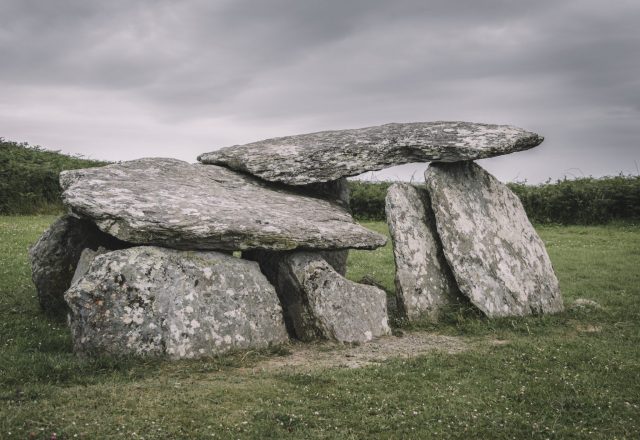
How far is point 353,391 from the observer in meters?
8.38

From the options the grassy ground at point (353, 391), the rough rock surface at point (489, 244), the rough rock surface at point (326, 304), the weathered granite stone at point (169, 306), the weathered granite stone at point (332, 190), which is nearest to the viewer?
the grassy ground at point (353, 391)

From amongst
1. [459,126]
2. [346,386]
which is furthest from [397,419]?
[459,126]

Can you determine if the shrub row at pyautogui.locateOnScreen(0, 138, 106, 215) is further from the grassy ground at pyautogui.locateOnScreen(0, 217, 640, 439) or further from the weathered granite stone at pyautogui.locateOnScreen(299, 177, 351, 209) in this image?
the weathered granite stone at pyautogui.locateOnScreen(299, 177, 351, 209)

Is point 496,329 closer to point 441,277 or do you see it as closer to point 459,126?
point 441,277

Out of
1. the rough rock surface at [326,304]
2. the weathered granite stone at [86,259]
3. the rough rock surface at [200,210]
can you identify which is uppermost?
the rough rock surface at [200,210]

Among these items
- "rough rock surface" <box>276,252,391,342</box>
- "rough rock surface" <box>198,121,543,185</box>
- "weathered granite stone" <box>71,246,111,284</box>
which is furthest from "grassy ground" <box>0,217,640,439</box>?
"rough rock surface" <box>198,121,543,185</box>

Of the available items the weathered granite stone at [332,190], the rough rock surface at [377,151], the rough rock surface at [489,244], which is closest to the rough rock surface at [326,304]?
the rough rock surface at [489,244]

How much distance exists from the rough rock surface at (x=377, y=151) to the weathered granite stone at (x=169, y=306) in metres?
3.33

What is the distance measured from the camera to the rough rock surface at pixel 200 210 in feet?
33.6

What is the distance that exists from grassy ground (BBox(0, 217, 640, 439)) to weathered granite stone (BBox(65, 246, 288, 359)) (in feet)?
1.11

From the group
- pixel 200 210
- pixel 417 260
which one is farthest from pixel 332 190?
pixel 200 210

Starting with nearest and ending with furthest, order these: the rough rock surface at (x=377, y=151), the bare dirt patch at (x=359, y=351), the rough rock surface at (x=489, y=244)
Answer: the bare dirt patch at (x=359, y=351) < the rough rock surface at (x=489, y=244) < the rough rock surface at (x=377, y=151)

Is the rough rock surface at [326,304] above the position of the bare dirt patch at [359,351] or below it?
above

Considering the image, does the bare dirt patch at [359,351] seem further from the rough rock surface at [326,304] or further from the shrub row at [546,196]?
the shrub row at [546,196]
